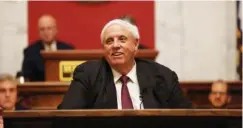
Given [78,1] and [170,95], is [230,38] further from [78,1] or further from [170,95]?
[170,95]

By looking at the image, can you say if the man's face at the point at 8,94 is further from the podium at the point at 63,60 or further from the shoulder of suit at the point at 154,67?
the shoulder of suit at the point at 154,67

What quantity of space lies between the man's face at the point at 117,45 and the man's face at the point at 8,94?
1.51 metres

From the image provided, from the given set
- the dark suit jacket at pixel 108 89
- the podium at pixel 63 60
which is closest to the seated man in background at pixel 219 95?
the podium at pixel 63 60

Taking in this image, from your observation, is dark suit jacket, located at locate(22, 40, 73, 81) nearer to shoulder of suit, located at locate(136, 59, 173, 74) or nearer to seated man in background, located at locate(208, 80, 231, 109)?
seated man in background, located at locate(208, 80, 231, 109)

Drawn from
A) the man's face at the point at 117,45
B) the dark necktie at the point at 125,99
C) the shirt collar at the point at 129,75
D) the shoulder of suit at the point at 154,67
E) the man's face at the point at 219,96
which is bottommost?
the man's face at the point at 219,96

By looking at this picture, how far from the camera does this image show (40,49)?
24.7ft

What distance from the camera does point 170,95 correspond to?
3885mm

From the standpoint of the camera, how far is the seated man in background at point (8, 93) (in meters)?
5.18

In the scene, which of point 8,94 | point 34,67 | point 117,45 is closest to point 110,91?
point 117,45

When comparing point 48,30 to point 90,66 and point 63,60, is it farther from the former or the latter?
point 90,66
